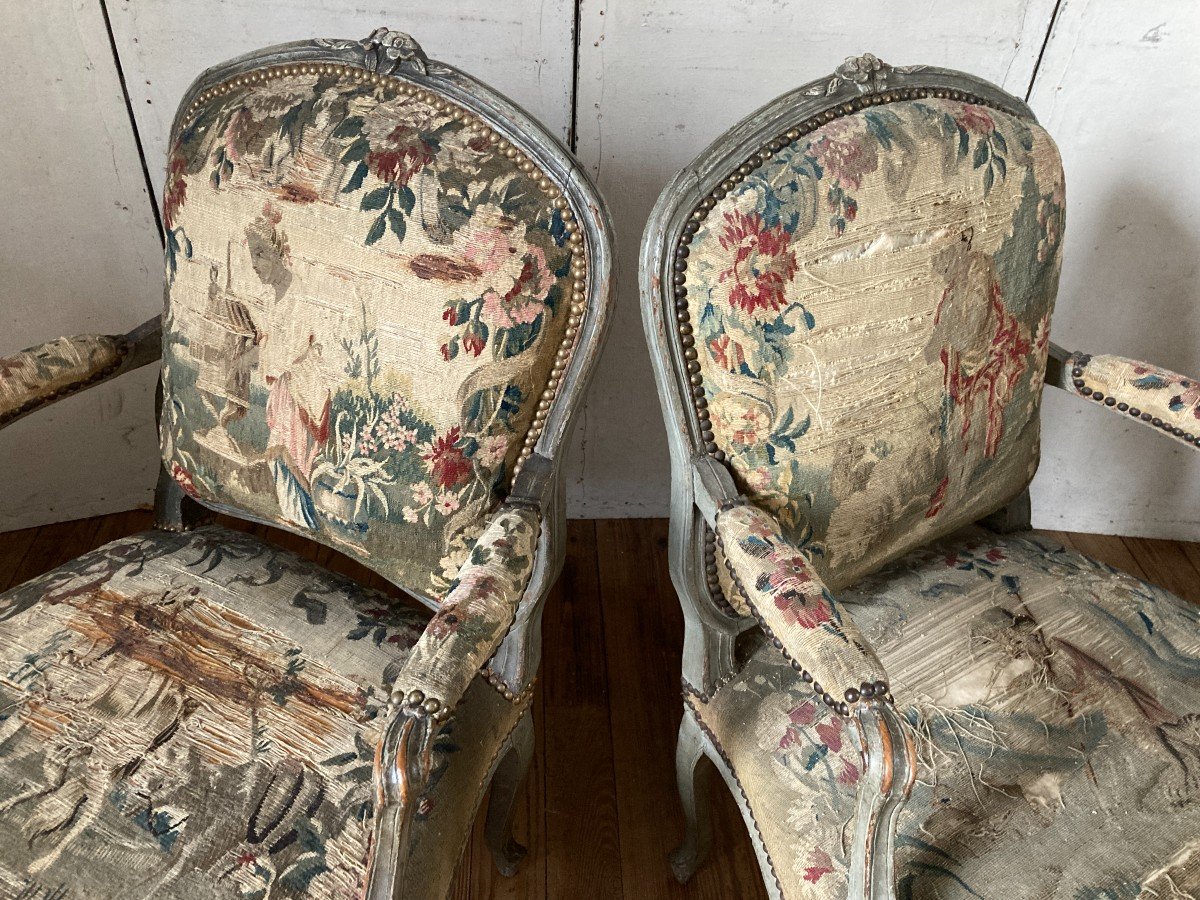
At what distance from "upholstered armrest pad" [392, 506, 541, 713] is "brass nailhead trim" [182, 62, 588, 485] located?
3.2 inches

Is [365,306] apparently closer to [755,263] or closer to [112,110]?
[755,263]

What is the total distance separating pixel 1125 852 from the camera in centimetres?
84

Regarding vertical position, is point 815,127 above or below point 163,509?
above

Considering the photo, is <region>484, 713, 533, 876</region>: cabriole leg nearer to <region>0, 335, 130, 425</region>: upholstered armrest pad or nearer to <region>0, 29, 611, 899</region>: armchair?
<region>0, 29, 611, 899</region>: armchair

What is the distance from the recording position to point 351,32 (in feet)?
4.22

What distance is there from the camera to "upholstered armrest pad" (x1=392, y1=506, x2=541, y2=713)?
2.56ft

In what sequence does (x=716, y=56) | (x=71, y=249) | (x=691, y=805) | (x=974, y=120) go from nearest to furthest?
(x=974, y=120)
(x=691, y=805)
(x=716, y=56)
(x=71, y=249)

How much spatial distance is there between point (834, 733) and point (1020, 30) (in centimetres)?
104

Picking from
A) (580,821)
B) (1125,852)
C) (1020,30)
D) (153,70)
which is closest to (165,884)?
(580,821)

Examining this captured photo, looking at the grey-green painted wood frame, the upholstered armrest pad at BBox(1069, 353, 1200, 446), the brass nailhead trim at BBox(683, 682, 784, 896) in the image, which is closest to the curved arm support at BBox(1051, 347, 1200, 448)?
the upholstered armrest pad at BBox(1069, 353, 1200, 446)

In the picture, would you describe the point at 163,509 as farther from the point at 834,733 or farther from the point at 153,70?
the point at 834,733

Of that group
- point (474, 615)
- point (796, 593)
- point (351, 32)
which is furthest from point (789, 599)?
point (351, 32)

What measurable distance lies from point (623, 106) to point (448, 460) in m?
0.67

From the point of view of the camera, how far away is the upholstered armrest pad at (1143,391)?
3.46ft
